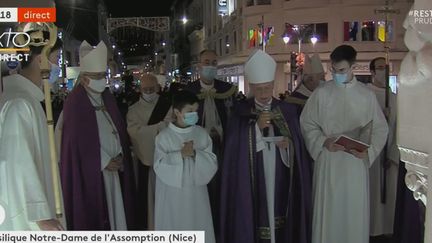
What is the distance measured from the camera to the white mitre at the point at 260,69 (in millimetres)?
4730

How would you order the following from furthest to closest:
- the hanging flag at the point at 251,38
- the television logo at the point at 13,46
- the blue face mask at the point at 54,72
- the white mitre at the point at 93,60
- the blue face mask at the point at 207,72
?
the hanging flag at the point at 251,38 < the blue face mask at the point at 207,72 < the white mitre at the point at 93,60 < the blue face mask at the point at 54,72 < the television logo at the point at 13,46

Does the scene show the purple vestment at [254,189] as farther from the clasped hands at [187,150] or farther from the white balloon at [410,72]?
the white balloon at [410,72]

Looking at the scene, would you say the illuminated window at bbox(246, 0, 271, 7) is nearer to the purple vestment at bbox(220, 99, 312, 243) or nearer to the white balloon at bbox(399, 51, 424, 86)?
the purple vestment at bbox(220, 99, 312, 243)

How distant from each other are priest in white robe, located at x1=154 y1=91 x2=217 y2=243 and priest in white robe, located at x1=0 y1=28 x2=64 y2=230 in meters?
1.53

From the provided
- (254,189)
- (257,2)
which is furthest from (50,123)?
(257,2)

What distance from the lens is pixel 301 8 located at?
1067 inches

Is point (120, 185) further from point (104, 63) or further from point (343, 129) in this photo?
point (343, 129)

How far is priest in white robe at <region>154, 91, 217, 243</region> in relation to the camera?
4.52 meters

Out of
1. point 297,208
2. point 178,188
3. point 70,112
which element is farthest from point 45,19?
point 297,208

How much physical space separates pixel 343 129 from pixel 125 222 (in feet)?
7.57

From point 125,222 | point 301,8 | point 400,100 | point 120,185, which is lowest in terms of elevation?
point 125,222

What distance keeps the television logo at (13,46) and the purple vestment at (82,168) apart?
111 centimetres

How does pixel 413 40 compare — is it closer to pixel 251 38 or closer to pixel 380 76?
pixel 380 76
